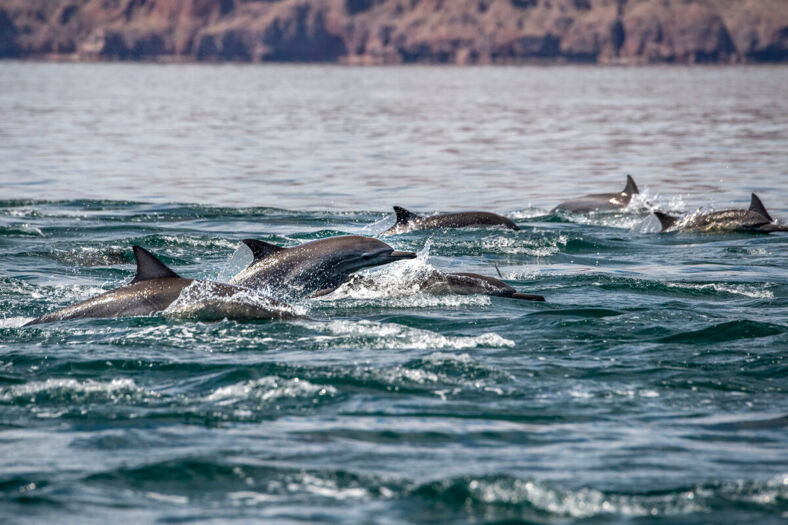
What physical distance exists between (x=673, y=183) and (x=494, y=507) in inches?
960

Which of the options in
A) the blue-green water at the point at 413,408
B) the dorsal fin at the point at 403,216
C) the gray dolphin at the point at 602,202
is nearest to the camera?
the blue-green water at the point at 413,408

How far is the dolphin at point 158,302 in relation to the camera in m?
11.8

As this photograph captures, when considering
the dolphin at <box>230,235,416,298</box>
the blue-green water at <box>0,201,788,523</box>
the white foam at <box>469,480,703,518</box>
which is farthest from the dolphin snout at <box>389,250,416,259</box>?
the white foam at <box>469,480,703,518</box>

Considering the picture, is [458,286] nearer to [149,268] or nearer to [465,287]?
[465,287]

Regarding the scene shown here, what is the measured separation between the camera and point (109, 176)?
103ft

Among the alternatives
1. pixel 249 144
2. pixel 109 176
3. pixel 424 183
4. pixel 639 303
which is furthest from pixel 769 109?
pixel 639 303

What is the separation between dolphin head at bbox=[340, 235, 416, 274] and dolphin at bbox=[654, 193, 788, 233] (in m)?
8.19

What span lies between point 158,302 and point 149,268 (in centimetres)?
35

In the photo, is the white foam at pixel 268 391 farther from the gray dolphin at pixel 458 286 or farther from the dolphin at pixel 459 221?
the dolphin at pixel 459 221

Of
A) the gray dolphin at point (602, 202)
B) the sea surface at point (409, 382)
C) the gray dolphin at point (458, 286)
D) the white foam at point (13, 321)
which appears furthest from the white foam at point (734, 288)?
the gray dolphin at point (602, 202)

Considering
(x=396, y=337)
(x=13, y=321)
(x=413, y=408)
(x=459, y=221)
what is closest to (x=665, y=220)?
(x=459, y=221)

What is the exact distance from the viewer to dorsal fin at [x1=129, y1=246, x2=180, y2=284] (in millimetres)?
11773

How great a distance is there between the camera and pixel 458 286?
547 inches

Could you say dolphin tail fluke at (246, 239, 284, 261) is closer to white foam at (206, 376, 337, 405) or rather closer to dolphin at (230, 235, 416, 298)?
dolphin at (230, 235, 416, 298)
